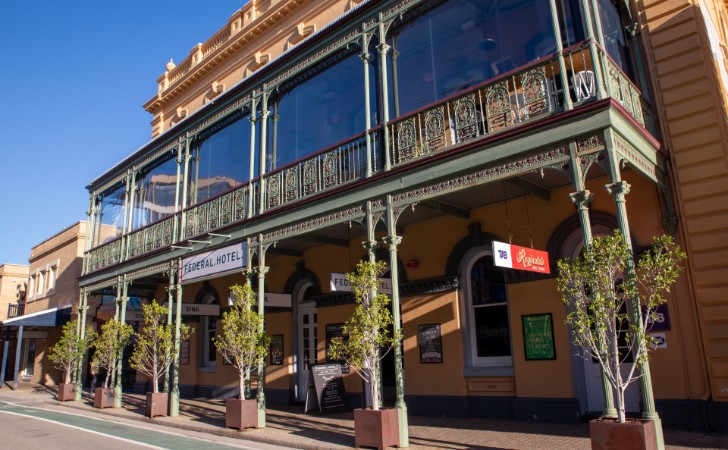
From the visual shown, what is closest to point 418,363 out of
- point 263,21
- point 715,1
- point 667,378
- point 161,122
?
point 667,378

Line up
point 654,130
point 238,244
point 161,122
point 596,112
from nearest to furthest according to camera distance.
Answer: point 596,112, point 654,130, point 238,244, point 161,122

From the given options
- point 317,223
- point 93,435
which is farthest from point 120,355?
point 317,223

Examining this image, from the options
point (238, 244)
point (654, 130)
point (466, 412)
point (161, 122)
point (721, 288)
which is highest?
point (161, 122)

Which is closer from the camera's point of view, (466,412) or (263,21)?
(466,412)

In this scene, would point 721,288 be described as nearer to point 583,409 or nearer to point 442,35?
point 583,409

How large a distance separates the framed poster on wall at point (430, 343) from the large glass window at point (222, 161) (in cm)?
655

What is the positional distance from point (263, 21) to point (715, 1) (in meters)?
13.2

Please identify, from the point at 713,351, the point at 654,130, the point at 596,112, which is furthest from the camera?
the point at 654,130

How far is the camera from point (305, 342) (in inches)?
604

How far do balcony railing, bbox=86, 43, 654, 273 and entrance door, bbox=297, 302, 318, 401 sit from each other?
355 cm

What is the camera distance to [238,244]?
13117mm

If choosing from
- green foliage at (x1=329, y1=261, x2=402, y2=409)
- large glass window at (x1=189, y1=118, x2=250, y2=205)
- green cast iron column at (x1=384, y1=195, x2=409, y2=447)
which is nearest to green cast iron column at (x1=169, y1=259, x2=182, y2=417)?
large glass window at (x1=189, y1=118, x2=250, y2=205)

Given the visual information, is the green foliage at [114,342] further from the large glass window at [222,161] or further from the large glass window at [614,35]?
the large glass window at [614,35]

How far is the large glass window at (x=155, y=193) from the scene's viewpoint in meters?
18.0
